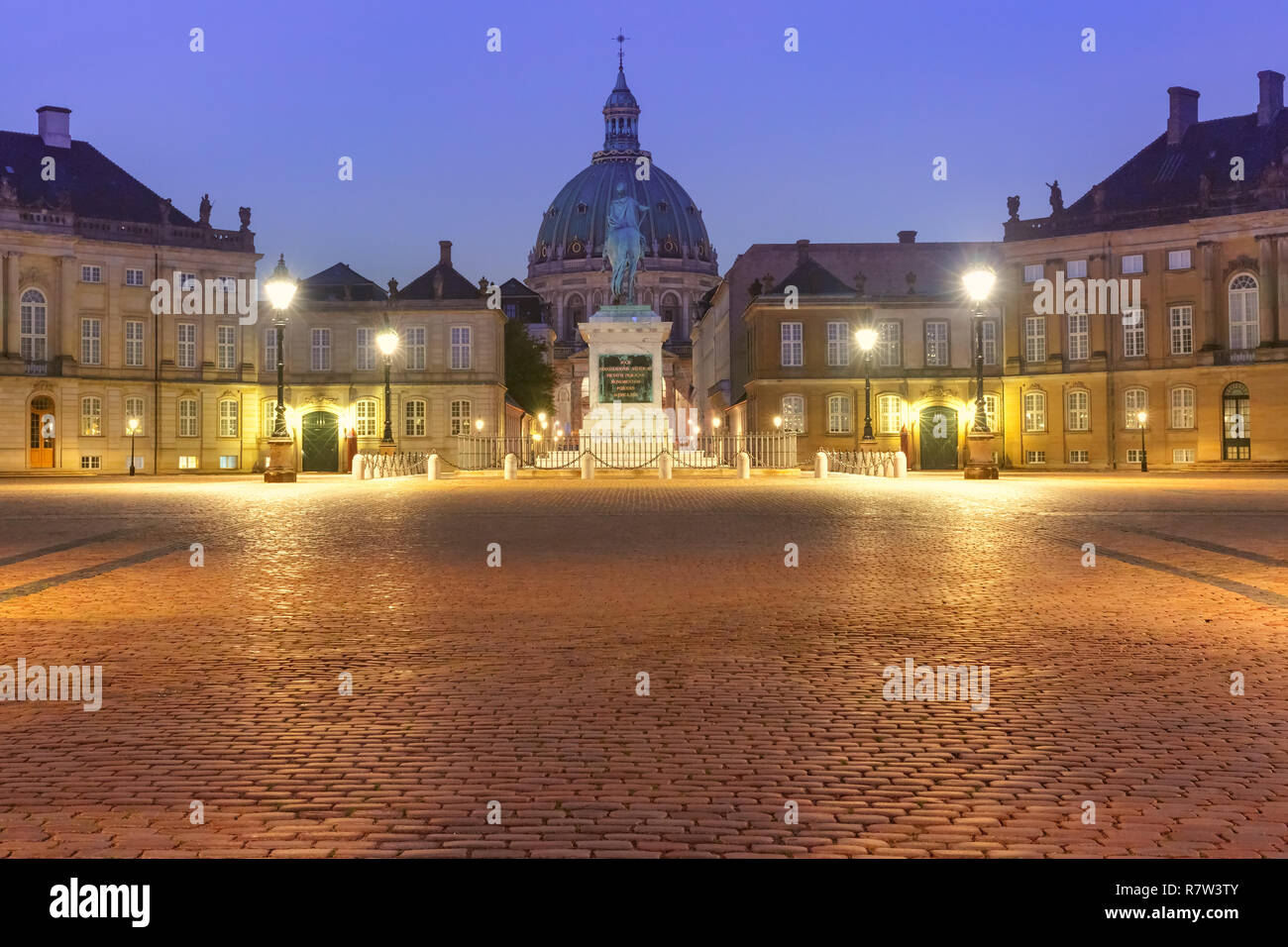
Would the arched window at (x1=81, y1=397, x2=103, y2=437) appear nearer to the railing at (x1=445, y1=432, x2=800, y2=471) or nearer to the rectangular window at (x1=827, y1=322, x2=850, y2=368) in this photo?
the railing at (x1=445, y1=432, x2=800, y2=471)

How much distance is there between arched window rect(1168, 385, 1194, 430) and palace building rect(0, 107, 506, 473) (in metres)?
34.0

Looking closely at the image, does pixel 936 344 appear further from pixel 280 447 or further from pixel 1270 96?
pixel 280 447

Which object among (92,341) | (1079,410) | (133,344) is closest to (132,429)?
(133,344)

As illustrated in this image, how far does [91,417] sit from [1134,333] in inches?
1976

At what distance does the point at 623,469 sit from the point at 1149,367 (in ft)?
101

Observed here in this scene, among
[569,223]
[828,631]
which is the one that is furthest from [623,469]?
[569,223]

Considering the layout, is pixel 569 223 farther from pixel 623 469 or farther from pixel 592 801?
pixel 592 801

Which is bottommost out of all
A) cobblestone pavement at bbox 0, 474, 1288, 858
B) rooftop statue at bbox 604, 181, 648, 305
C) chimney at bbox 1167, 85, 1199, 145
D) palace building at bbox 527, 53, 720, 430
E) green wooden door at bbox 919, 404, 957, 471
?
cobblestone pavement at bbox 0, 474, 1288, 858

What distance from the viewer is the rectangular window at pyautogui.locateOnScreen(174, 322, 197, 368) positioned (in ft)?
209

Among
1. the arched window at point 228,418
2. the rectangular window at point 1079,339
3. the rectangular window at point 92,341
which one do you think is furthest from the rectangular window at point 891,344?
the rectangular window at point 92,341

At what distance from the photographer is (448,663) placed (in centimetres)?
805

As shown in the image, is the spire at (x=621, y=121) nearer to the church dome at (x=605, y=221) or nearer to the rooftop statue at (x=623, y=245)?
the church dome at (x=605, y=221)

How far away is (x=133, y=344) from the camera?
206 feet

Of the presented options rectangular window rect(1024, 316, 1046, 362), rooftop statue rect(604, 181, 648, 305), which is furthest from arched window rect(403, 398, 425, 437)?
rectangular window rect(1024, 316, 1046, 362)
